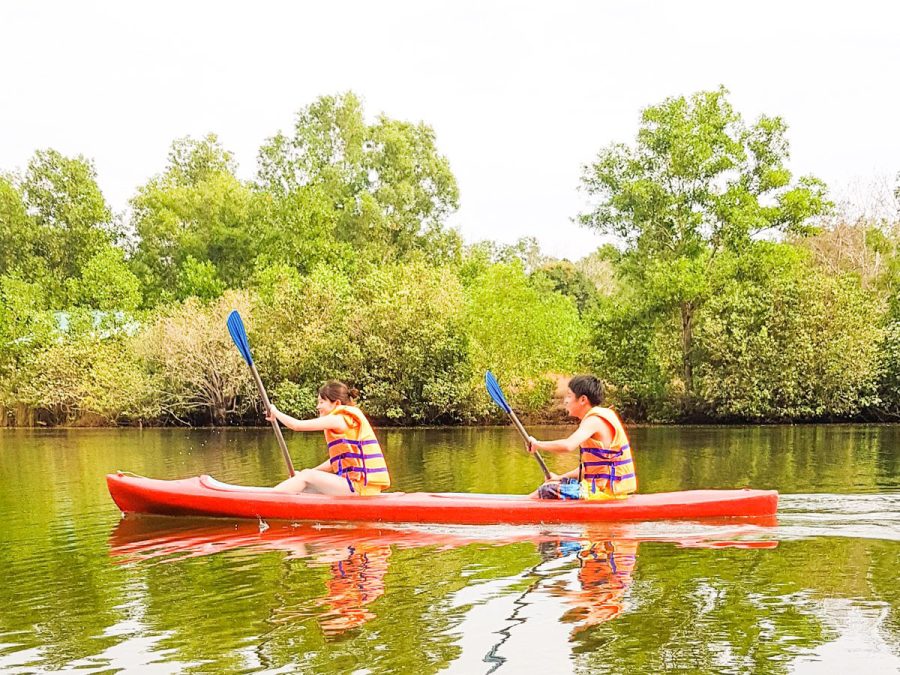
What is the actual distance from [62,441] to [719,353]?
56.2ft

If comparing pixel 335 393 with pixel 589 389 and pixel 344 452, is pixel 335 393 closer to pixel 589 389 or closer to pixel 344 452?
pixel 344 452

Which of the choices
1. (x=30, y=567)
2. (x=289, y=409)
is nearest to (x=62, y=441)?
(x=289, y=409)

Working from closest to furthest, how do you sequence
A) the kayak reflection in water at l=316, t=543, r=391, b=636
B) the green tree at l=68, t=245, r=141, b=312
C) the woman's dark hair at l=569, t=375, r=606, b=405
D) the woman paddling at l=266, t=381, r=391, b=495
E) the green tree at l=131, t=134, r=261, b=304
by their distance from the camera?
the kayak reflection in water at l=316, t=543, r=391, b=636 → the woman's dark hair at l=569, t=375, r=606, b=405 → the woman paddling at l=266, t=381, r=391, b=495 → the green tree at l=68, t=245, r=141, b=312 → the green tree at l=131, t=134, r=261, b=304

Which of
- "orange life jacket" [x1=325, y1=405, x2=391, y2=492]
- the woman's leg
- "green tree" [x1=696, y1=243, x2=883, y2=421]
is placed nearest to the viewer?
"orange life jacket" [x1=325, y1=405, x2=391, y2=492]

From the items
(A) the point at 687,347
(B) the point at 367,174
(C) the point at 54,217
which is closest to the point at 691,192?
(A) the point at 687,347

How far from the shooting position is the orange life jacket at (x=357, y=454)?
974 cm

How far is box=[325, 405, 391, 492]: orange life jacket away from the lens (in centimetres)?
974

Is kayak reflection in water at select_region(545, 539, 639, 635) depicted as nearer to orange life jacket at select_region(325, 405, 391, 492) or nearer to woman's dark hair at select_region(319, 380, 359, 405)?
orange life jacket at select_region(325, 405, 391, 492)

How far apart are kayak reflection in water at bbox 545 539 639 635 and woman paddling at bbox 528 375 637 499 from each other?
654 mm

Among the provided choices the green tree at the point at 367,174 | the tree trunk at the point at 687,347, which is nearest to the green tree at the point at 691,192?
the tree trunk at the point at 687,347

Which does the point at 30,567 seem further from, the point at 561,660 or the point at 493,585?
the point at 561,660

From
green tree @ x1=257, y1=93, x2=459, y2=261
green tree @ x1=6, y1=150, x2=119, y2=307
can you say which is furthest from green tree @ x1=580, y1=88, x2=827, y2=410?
green tree @ x1=6, y1=150, x2=119, y2=307

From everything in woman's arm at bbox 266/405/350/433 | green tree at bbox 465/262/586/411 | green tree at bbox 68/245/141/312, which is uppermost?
green tree at bbox 68/245/141/312

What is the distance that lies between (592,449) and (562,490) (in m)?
0.53
